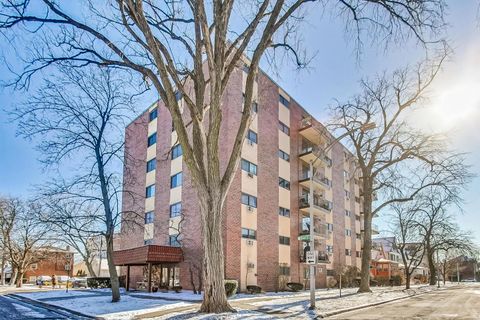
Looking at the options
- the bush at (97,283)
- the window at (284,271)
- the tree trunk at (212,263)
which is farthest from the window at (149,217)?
the tree trunk at (212,263)

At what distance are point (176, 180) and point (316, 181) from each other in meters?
13.4

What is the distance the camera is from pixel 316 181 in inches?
1480

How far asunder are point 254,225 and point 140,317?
1600 cm

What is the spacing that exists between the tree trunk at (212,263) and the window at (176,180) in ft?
59.3

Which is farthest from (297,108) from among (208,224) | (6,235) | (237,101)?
(6,235)

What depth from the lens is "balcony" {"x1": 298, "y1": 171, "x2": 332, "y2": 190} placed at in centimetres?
3628

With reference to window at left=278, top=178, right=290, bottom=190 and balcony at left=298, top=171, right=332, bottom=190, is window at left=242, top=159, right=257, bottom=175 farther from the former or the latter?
balcony at left=298, top=171, right=332, bottom=190

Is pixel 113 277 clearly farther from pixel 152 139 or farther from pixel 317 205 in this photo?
pixel 317 205

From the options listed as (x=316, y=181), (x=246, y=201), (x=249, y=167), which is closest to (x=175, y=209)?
(x=246, y=201)

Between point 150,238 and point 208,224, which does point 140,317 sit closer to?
point 208,224

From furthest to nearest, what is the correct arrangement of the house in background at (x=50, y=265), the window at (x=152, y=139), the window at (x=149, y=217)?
1. the house in background at (x=50, y=265)
2. the window at (x=152, y=139)
3. the window at (x=149, y=217)

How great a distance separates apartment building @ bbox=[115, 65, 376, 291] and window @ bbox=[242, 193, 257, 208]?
0.04ft

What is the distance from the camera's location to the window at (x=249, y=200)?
91.8 feet

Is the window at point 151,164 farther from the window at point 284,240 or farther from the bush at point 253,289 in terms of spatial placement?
the bush at point 253,289
